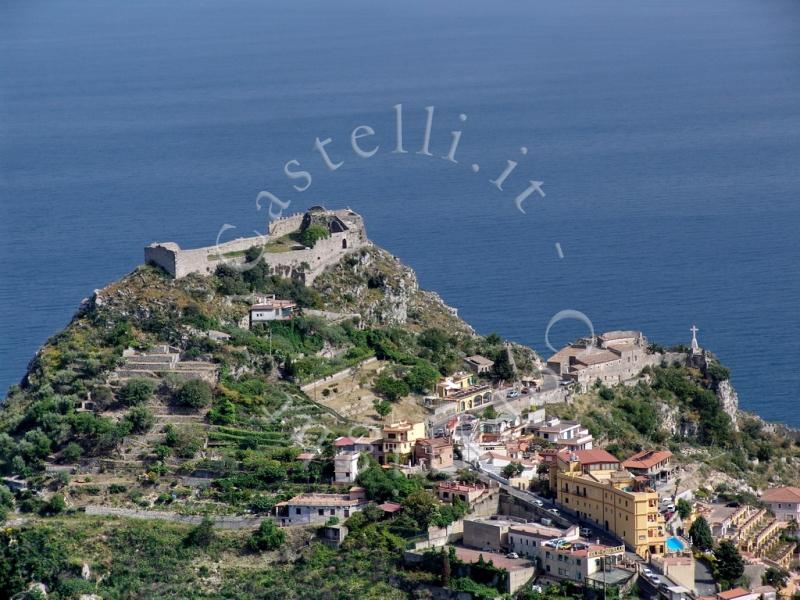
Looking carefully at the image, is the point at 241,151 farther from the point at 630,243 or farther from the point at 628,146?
the point at 630,243

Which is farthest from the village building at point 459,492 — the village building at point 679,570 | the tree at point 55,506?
the tree at point 55,506

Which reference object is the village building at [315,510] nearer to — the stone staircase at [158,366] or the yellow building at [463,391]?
the stone staircase at [158,366]

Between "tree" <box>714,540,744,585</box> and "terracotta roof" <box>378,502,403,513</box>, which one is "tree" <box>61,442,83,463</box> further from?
"tree" <box>714,540,744,585</box>

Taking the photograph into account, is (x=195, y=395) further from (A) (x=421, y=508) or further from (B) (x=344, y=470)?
(A) (x=421, y=508)

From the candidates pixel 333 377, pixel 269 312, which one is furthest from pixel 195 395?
pixel 269 312

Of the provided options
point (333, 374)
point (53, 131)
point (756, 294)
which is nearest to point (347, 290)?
point (333, 374)

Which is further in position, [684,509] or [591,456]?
[591,456]
